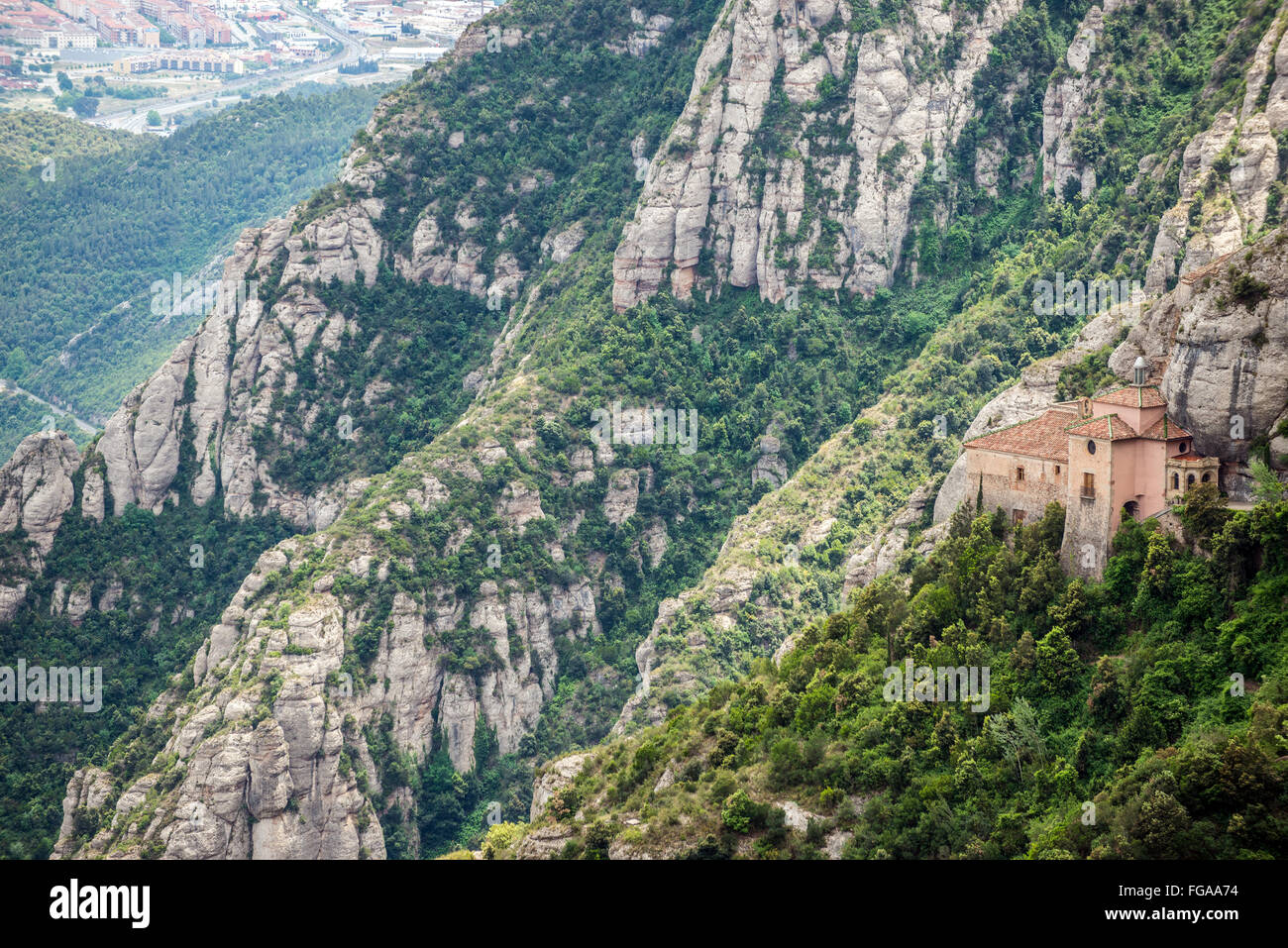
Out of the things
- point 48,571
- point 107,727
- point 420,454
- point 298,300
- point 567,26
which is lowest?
point 107,727

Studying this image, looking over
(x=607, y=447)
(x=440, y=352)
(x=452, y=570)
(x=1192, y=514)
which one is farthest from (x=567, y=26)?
(x=1192, y=514)

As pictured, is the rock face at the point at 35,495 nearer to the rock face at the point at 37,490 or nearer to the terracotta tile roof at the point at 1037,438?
the rock face at the point at 37,490

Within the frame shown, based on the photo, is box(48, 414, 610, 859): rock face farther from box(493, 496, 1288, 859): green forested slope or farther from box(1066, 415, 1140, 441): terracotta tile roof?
box(1066, 415, 1140, 441): terracotta tile roof

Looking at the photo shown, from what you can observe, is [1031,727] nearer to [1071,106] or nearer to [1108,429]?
[1108,429]

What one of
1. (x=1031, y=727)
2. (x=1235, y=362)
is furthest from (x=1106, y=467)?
(x=1031, y=727)

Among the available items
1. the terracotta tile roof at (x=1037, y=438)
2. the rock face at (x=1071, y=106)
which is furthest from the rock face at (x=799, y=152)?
the terracotta tile roof at (x=1037, y=438)
